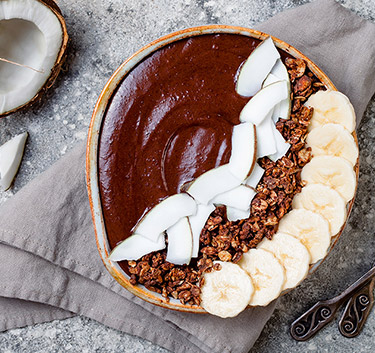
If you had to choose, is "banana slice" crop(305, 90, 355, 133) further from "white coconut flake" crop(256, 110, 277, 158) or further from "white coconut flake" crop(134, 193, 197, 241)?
"white coconut flake" crop(134, 193, 197, 241)

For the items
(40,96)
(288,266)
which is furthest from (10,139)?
(288,266)

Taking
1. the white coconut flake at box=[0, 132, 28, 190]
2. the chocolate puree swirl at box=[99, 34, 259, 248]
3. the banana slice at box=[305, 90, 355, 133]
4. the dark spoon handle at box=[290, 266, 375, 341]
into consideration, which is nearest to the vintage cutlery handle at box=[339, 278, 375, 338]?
the dark spoon handle at box=[290, 266, 375, 341]

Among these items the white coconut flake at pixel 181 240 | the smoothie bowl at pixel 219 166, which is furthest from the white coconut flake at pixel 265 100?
the white coconut flake at pixel 181 240

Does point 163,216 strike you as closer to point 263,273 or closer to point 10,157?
point 263,273

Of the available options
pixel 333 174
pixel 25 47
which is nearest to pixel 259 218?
pixel 333 174

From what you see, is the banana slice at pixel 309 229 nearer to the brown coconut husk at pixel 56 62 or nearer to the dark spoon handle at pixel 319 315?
the dark spoon handle at pixel 319 315

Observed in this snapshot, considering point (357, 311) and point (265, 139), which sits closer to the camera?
point (265, 139)

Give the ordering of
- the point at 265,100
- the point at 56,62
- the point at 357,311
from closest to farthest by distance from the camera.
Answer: the point at 265,100 < the point at 56,62 < the point at 357,311
